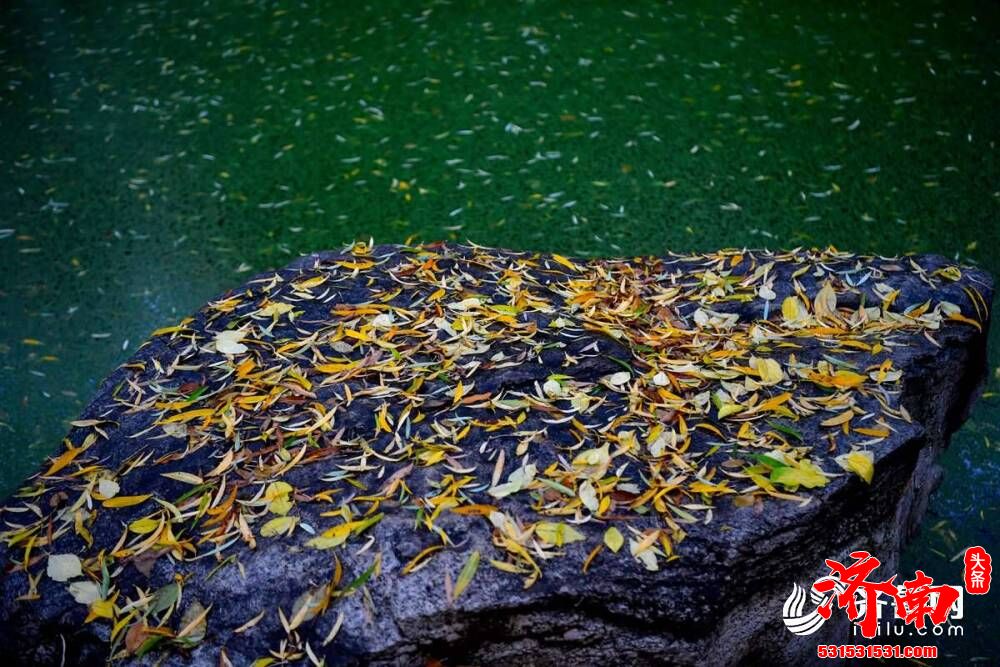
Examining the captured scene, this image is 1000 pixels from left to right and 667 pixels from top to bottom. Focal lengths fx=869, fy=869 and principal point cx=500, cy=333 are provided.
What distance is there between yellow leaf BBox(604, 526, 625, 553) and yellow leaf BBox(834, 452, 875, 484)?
1.75ft

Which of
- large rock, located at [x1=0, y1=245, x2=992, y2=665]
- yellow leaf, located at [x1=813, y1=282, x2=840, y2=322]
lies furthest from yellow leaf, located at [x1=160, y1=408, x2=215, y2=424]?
yellow leaf, located at [x1=813, y1=282, x2=840, y2=322]

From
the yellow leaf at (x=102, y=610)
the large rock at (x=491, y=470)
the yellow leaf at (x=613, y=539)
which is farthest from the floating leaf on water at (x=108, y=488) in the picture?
the yellow leaf at (x=613, y=539)

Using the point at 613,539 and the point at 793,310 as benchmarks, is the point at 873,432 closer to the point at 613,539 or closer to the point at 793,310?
the point at 793,310

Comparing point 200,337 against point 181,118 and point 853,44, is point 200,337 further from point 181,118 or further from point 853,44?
point 853,44

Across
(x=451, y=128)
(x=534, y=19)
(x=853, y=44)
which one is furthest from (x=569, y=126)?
(x=853, y=44)

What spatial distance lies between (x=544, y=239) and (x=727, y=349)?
5.07 feet

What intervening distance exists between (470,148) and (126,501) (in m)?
2.80

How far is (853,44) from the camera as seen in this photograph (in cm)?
507

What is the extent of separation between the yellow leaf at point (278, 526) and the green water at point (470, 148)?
1485 mm

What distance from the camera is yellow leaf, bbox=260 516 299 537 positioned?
5.89 feet

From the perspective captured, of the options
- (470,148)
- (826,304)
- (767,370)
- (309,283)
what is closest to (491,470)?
(767,370)

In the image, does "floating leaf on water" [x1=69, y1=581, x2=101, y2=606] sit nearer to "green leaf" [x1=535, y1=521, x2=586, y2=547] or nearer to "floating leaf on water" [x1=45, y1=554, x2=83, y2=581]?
"floating leaf on water" [x1=45, y1=554, x2=83, y2=581]

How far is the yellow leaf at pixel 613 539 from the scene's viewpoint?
5.65 feet

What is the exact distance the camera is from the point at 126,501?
193 centimetres
